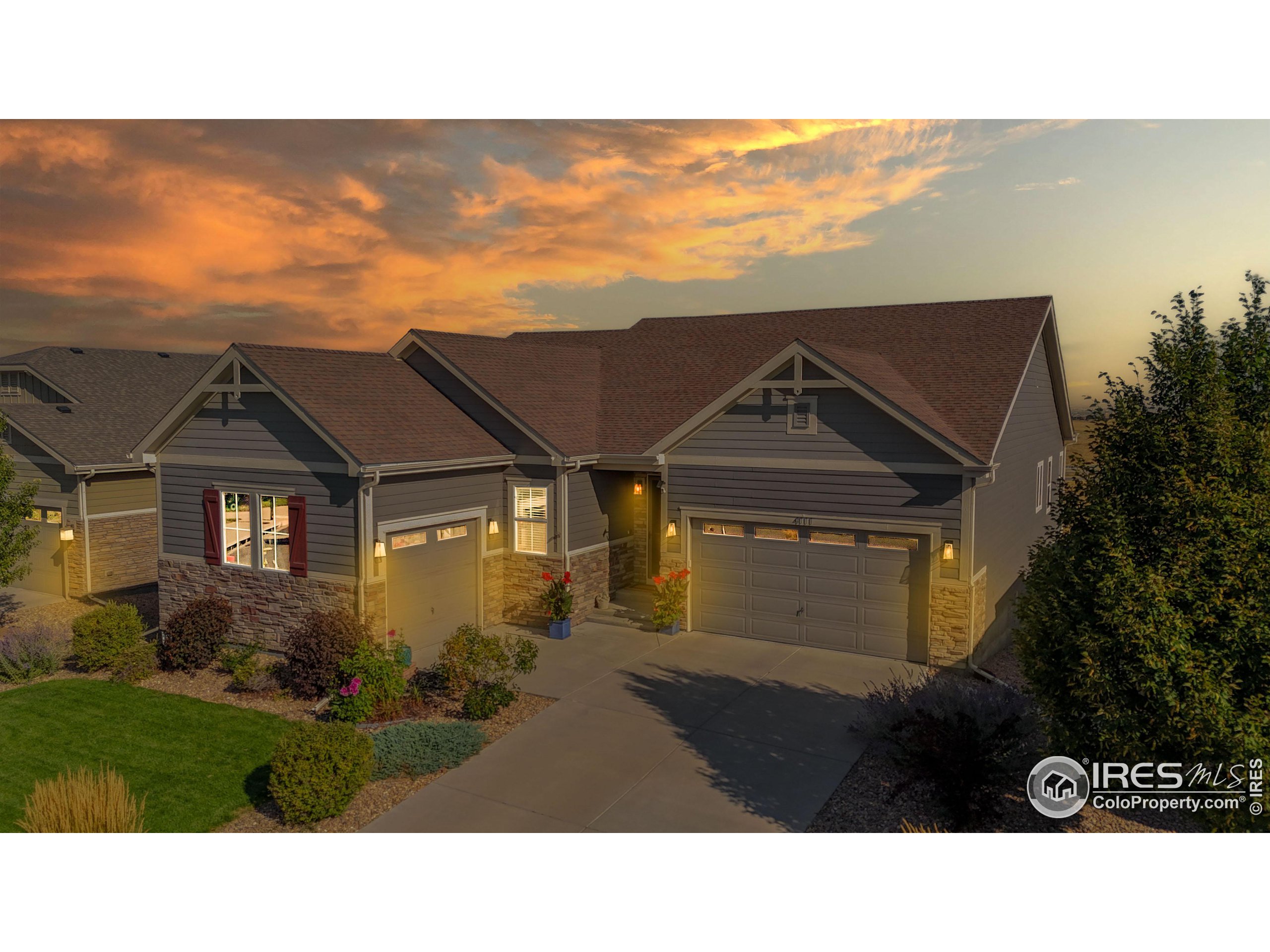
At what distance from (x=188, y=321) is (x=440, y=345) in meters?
13.3

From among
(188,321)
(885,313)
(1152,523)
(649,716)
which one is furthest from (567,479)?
(188,321)

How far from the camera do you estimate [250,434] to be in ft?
49.4

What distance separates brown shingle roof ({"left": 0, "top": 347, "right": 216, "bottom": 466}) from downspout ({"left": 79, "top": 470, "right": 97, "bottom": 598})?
0.65 meters

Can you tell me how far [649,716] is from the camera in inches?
462

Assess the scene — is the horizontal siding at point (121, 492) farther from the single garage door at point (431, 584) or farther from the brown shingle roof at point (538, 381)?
the single garage door at point (431, 584)

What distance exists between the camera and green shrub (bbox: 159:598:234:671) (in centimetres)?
1428

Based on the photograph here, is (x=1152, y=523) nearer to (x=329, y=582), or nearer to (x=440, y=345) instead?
(x=329, y=582)

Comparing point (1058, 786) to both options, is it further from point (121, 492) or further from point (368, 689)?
point (121, 492)

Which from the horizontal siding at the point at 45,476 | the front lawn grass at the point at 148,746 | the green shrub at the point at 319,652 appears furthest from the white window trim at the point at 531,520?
the horizontal siding at the point at 45,476

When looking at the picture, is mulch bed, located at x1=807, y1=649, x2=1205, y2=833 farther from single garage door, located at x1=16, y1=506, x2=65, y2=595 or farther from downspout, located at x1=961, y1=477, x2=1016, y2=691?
single garage door, located at x1=16, y1=506, x2=65, y2=595

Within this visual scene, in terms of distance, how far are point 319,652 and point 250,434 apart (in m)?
4.71

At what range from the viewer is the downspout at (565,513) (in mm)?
16625

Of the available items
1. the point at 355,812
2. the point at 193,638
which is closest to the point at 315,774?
the point at 355,812

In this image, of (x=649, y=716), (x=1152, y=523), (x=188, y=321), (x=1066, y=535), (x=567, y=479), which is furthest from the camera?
(x=188, y=321)
